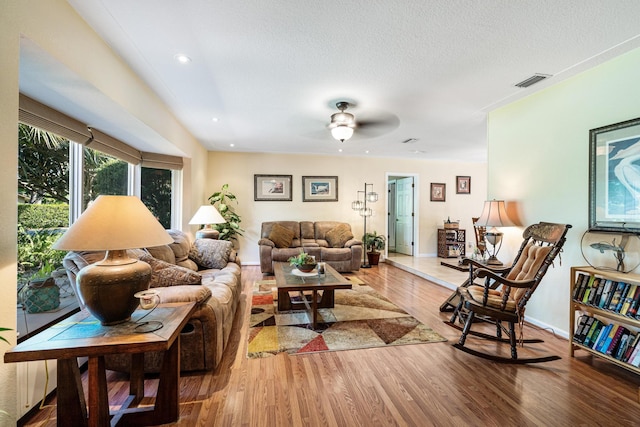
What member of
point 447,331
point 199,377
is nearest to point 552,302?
point 447,331

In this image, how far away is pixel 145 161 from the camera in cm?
418

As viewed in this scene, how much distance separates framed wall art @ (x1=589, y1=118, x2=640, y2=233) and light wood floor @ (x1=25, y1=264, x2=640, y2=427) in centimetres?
119

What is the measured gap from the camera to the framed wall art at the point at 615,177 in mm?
2234

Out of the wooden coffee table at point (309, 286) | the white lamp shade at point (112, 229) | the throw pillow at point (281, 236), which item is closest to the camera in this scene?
the white lamp shade at point (112, 229)

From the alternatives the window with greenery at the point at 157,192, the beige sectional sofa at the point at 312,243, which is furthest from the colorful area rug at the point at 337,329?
the window with greenery at the point at 157,192

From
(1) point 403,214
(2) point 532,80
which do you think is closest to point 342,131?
(2) point 532,80

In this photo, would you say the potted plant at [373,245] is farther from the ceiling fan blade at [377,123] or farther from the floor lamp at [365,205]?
the ceiling fan blade at [377,123]

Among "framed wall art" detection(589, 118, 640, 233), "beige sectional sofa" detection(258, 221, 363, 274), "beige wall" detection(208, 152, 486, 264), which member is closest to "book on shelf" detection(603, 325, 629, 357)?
"framed wall art" detection(589, 118, 640, 233)

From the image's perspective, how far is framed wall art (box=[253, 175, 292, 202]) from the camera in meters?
6.25

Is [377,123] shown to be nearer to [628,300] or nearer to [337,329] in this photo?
[337,329]

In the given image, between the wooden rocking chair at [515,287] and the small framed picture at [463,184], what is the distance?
4638 mm

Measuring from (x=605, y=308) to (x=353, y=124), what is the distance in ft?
9.60

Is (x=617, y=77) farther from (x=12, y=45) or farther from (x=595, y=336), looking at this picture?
(x=12, y=45)

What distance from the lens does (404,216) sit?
24.5ft
